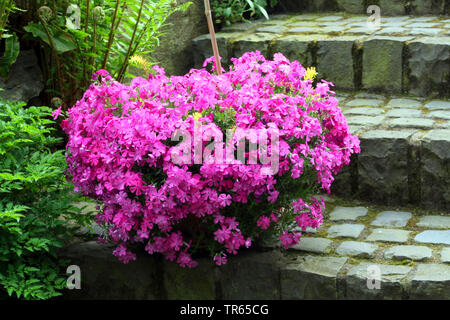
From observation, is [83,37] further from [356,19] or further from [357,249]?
[356,19]

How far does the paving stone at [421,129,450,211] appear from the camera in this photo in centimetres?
312

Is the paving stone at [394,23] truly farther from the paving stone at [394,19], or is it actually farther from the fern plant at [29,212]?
the fern plant at [29,212]

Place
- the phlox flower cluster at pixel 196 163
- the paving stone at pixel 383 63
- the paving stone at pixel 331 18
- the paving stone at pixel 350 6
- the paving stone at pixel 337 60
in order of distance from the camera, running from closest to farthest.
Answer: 1. the phlox flower cluster at pixel 196 163
2. the paving stone at pixel 383 63
3. the paving stone at pixel 337 60
4. the paving stone at pixel 331 18
5. the paving stone at pixel 350 6

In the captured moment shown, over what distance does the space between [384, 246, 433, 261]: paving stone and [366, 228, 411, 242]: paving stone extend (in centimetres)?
9

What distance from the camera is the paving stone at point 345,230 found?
2945mm

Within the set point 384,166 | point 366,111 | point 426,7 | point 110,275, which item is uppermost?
point 426,7

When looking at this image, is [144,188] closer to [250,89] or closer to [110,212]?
[110,212]

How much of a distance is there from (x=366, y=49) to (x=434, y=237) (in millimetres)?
1571

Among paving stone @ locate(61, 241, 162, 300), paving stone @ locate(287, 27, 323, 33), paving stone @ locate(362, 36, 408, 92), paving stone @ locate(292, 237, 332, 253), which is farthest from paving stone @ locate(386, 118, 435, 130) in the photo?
paving stone @ locate(61, 241, 162, 300)

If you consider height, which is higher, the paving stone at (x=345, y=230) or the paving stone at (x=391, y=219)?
the paving stone at (x=345, y=230)

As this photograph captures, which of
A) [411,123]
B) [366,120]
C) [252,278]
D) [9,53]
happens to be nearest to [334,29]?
[366,120]

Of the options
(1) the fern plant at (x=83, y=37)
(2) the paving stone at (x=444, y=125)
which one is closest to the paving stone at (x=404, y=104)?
(2) the paving stone at (x=444, y=125)

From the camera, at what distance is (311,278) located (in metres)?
2.62
